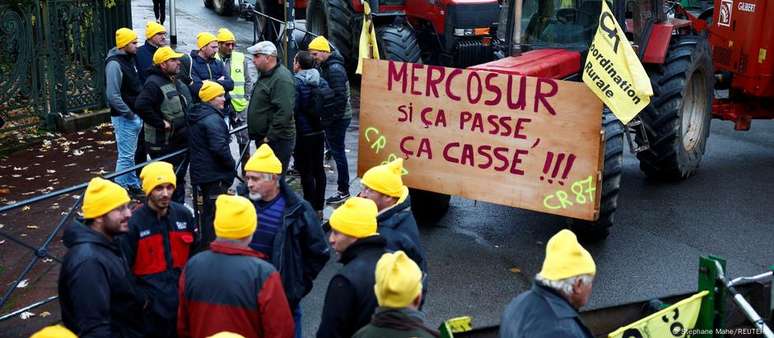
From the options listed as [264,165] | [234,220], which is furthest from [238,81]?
[234,220]

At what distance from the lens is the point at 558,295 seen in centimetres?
455

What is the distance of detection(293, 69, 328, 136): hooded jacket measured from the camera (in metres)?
9.73

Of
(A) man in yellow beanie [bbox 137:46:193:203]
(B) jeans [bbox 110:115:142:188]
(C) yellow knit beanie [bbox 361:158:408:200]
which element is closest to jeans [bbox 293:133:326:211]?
(A) man in yellow beanie [bbox 137:46:193:203]

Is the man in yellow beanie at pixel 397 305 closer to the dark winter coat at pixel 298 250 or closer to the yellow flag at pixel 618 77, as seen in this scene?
the dark winter coat at pixel 298 250

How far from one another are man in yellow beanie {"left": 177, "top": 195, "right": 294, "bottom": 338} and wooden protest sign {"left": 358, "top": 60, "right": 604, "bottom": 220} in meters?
3.98

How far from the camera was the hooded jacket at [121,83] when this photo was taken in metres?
10.1

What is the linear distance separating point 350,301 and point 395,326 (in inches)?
25.0

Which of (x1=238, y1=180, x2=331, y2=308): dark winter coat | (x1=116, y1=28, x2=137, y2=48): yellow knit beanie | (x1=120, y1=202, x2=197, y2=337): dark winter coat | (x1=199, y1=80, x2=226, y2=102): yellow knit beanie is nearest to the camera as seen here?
(x1=120, y1=202, x2=197, y2=337): dark winter coat

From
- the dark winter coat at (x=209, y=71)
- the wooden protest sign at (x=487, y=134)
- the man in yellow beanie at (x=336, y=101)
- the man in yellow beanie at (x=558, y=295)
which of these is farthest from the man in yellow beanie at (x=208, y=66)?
the man in yellow beanie at (x=558, y=295)

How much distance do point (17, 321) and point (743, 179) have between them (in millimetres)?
8426

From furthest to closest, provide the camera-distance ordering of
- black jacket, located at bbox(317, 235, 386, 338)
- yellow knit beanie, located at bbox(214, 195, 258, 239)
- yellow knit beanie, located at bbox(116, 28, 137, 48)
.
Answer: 1. yellow knit beanie, located at bbox(116, 28, 137, 48)
2. yellow knit beanie, located at bbox(214, 195, 258, 239)
3. black jacket, located at bbox(317, 235, 386, 338)

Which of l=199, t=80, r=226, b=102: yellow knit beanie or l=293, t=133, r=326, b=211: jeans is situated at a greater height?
l=199, t=80, r=226, b=102: yellow knit beanie

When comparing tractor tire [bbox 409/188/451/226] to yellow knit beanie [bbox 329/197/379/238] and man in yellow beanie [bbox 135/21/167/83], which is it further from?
yellow knit beanie [bbox 329/197/379/238]

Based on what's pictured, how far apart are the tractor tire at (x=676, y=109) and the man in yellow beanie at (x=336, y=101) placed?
10.8 feet
